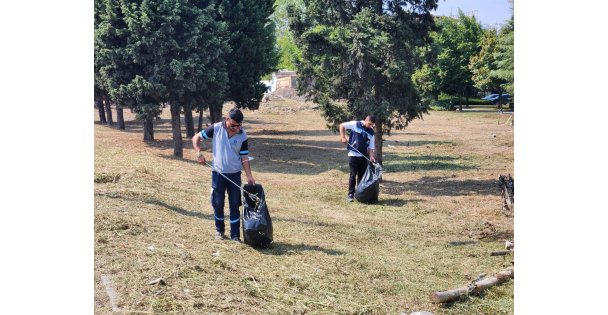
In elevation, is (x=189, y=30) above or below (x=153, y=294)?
above

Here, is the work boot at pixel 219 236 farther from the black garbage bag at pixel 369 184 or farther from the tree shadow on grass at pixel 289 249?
the black garbage bag at pixel 369 184

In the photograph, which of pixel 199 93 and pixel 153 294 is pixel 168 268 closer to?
pixel 153 294

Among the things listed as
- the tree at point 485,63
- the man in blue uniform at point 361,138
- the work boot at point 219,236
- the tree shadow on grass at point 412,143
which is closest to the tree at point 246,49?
the tree shadow on grass at point 412,143

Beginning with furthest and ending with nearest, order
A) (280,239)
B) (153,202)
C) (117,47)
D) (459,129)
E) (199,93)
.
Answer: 1. (459,129)
2. (199,93)
3. (117,47)
4. (153,202)
5. (280,239)

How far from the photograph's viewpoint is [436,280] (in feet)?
21.6

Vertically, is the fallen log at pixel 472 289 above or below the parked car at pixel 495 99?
below

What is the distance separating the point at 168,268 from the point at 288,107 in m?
43.1

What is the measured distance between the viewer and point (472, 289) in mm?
5977

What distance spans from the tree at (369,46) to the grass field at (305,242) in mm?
1963

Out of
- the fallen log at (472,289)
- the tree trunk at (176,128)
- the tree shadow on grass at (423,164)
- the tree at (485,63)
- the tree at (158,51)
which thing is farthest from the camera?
the tree at (485,63)

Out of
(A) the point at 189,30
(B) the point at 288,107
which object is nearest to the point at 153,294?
(A) the point at 189,30

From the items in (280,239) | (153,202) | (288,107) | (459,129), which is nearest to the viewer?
(280,239)

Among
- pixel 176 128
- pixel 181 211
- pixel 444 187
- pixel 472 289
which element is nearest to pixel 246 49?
pixel 176 128

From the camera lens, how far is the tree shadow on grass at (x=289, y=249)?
23.5 feet
